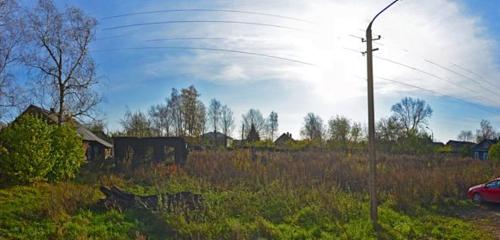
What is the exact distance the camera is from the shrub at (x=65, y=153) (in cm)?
1812

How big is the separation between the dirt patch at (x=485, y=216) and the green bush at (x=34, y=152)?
17.8 meters

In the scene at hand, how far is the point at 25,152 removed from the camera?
16188 millimetres

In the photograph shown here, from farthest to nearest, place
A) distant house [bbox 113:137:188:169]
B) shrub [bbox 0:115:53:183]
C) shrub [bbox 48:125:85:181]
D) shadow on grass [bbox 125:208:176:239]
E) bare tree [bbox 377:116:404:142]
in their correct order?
bare tree [bbox 377:116:404:142], distant house [bbox 113:137:188:169], shrub [bbox 48:125:85:181], shrub [bbox 0:115:53:183], shadow on grass [bbox 125:208:176:239]

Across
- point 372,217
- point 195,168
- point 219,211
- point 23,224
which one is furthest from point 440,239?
point 195,168

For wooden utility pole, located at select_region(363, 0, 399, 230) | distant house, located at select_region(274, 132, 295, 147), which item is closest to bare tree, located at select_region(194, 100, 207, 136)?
distant house, located at select_region(274, 132, 295, 147)

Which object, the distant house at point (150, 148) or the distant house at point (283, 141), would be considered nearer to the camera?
the distant house at point (150, 148)

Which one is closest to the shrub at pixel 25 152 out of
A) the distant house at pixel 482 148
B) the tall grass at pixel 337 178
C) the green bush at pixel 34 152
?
the green bush at pixel 34 152

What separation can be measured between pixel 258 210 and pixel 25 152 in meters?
11.4

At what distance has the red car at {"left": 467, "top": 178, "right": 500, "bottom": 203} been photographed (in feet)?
53.8

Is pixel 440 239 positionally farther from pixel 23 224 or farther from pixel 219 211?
pixel 23 224

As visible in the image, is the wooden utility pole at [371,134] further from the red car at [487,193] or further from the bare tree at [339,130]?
the bare tree at [339,130]

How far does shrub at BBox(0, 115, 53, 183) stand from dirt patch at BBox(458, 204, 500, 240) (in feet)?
58.3

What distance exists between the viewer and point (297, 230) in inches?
377

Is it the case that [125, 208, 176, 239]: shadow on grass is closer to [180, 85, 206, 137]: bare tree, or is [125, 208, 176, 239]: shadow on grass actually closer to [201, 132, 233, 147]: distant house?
[201, 132, 233, 147]: distant house
